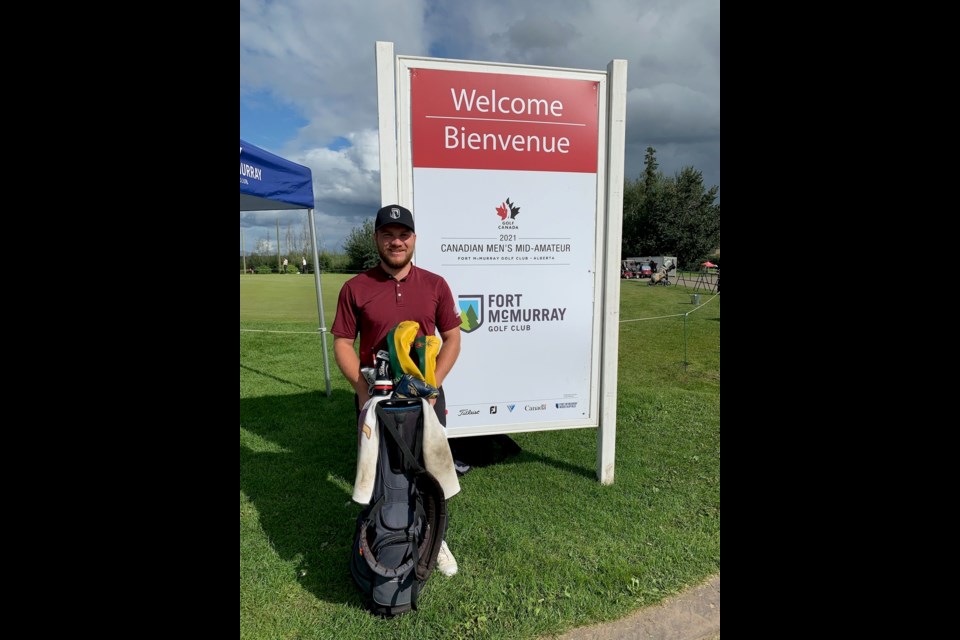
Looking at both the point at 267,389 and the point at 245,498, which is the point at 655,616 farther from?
the point at 267,389

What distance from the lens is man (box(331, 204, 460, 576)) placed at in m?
2.59

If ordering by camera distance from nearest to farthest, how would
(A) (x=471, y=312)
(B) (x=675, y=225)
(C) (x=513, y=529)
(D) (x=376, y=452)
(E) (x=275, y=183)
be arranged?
(D) (x=376, y=452), (C) (x=513, y=529), (A) (x=471, y=312), (E) (x=275, y=183), (B) (x=675, y=225)

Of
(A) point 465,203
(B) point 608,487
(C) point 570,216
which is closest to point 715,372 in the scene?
(B) point 608,487

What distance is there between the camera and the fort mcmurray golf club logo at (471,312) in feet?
10.9

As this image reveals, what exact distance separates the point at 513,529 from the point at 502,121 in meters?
2.54

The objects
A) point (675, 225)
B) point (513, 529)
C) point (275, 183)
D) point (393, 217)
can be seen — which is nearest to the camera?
point (393, 217)

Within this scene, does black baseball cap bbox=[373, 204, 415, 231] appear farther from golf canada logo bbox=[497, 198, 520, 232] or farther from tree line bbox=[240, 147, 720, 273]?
tree line bbox=[240, 147, 720, 273]

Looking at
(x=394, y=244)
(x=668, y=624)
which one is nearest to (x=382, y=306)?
(x=394, y=244)

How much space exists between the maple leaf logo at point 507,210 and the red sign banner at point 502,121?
24cm

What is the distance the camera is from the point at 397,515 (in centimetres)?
233

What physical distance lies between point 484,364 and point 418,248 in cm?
89

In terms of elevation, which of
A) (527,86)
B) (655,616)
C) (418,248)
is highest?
(527,86)

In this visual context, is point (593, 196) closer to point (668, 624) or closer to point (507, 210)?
point (507, 210)

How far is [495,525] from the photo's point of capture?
3.14 m
